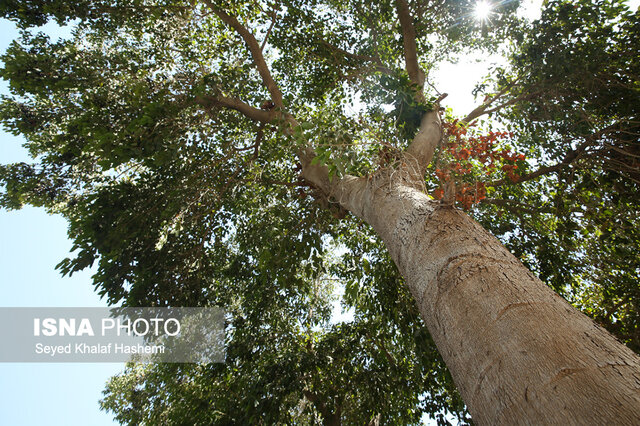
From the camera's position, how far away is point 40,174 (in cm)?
467

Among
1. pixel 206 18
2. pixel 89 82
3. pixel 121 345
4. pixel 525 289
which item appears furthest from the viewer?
pixel 121 345

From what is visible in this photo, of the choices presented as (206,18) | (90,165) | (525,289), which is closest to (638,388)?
(525,289)

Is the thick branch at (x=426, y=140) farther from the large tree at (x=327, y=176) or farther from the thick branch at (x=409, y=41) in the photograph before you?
the thick branch at (x=409, y=41)

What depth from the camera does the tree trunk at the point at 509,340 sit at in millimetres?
713

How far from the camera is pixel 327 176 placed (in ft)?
12.0

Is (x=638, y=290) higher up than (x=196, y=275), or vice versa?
(x=196, y=275)

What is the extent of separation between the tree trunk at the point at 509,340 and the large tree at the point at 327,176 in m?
0.03

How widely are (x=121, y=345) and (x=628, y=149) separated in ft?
31.2

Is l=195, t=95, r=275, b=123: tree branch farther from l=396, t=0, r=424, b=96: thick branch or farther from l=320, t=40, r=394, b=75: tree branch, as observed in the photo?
l=396, t=0, r=424, b=96: thick branch

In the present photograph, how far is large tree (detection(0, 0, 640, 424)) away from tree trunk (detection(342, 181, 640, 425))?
0.10 feet

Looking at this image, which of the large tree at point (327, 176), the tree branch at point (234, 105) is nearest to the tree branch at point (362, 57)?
the large tree at point (327, 176)

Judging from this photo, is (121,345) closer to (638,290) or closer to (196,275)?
(196,275)

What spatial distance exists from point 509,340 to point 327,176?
2.90 meters

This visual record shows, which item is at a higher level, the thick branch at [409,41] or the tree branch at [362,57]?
the tree branch at [362,57]
